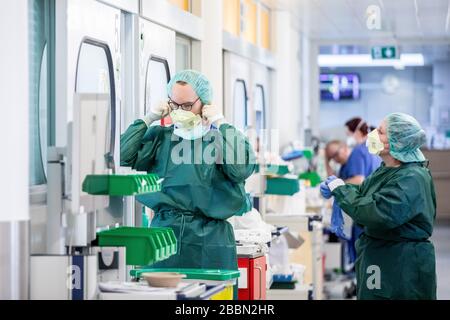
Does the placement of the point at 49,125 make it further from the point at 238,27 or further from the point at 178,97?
the point at 238,27

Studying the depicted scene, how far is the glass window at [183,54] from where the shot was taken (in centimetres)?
661

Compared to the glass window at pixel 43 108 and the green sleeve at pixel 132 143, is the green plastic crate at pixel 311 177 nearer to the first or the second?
the green sleeve at pixel 132 143

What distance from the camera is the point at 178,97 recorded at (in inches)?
184

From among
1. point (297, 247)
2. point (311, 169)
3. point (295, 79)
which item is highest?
point (295, 79)

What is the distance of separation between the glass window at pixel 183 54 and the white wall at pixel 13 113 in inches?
124

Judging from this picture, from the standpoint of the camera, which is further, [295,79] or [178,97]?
[295,79]

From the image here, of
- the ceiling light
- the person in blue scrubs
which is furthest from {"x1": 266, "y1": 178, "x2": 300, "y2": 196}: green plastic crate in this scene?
the ceiling light

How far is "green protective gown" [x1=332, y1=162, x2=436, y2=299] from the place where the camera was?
4.88 meters

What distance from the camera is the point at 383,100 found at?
21.9 meters

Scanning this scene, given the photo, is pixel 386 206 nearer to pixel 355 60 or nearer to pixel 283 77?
pixel 283 77

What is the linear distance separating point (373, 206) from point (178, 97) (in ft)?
3.62

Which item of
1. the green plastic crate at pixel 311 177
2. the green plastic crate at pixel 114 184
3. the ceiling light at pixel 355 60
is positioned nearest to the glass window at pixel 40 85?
the green plastic crate at pixel 114 184
